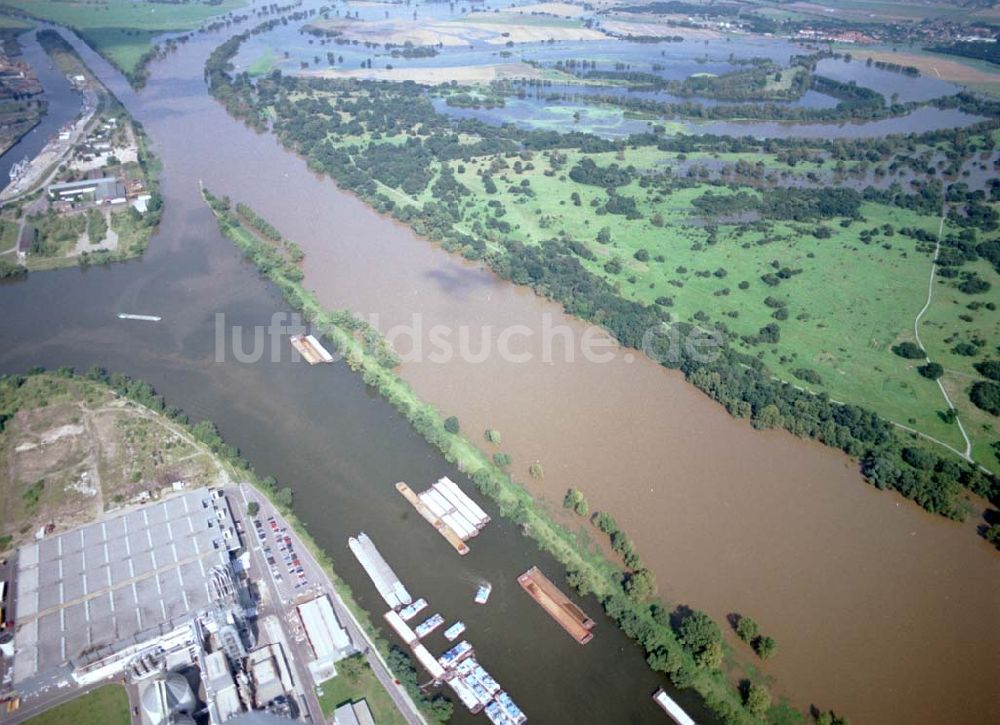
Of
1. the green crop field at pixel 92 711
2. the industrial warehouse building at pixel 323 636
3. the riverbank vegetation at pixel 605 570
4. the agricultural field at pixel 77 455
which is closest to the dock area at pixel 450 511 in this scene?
the riverbank vegetation at pixel 605 570

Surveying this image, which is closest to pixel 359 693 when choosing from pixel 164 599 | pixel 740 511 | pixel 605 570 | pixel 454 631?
pixel 454 631

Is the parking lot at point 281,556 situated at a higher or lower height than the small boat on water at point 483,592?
higher

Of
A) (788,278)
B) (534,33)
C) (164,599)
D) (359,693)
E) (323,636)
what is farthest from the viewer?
(534,33)

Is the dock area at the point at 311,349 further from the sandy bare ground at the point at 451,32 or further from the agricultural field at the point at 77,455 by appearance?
the sandy bare ground at the point at 451,32

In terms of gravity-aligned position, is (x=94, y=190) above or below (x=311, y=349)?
above

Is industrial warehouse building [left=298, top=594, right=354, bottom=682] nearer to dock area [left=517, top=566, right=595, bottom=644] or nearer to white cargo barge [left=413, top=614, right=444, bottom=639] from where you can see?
white cargo barge [left=413, top=614, right=444, bottom=639]

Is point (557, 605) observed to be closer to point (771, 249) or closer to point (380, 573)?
point (380, 573)

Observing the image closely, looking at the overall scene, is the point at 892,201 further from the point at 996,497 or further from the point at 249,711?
the point at 249,711
